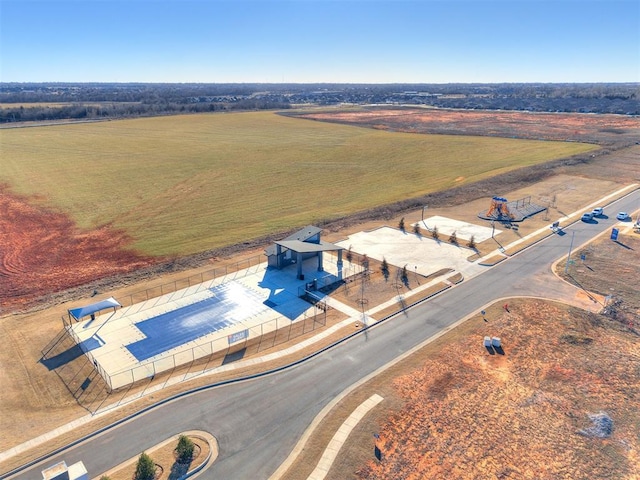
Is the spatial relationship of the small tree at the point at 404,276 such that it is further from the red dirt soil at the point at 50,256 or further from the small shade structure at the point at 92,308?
the red dirt soil at the point at 50,256

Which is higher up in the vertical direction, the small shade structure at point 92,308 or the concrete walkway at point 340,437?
the small shade structure at point 92,308

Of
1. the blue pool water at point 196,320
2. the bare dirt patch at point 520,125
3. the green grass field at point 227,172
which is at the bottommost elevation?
the blue pool water at point 196,320

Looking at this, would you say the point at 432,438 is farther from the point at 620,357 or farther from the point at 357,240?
the point at 357,240

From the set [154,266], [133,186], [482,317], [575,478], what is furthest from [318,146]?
[575,478]

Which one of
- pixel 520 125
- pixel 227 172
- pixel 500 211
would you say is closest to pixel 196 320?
pixel 500 211

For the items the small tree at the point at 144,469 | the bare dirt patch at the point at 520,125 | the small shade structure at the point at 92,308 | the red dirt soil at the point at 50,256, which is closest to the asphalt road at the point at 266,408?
the small tree at the point at 144,469
